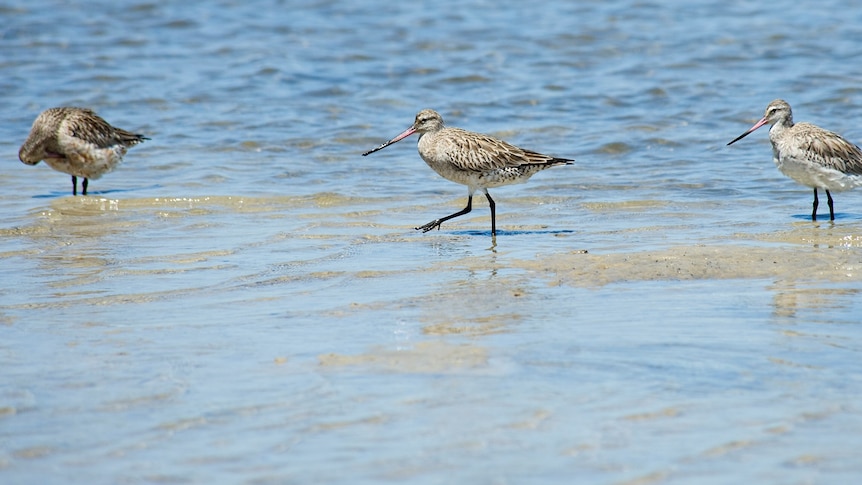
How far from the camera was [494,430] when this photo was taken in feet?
13.3

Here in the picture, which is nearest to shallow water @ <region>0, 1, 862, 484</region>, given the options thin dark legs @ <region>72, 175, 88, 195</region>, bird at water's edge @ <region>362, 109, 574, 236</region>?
thin dark legs @ <region>72, 175, 88, 195</region>

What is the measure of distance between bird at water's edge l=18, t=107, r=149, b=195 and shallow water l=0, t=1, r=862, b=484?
1.05 feet

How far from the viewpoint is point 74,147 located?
33.5ft

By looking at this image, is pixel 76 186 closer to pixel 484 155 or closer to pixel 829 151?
pixel 484 155

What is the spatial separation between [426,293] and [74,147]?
5.25 m

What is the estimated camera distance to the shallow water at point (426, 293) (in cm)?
394

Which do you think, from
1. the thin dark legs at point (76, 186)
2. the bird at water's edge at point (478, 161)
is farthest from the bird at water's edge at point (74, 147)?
the bird at water's edge at point (478, 161)

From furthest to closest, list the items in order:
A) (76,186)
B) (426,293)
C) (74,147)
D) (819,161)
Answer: (76,186) < (74,147) < (819,161) < (426,293)

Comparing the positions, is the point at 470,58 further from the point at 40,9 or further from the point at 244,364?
the point at 244,364

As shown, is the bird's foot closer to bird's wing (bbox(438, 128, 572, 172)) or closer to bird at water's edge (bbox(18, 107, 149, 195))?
bird's wing (bbox(438, 128, 572, 172))

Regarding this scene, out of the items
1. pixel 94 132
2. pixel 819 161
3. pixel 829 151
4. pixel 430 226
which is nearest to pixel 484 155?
pixel 430 226

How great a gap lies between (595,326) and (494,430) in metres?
1.41

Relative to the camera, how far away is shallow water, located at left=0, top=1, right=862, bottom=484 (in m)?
3.94

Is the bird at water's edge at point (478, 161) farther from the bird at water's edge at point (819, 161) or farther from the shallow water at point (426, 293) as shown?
the bird at water's edge at point (819, 161)
